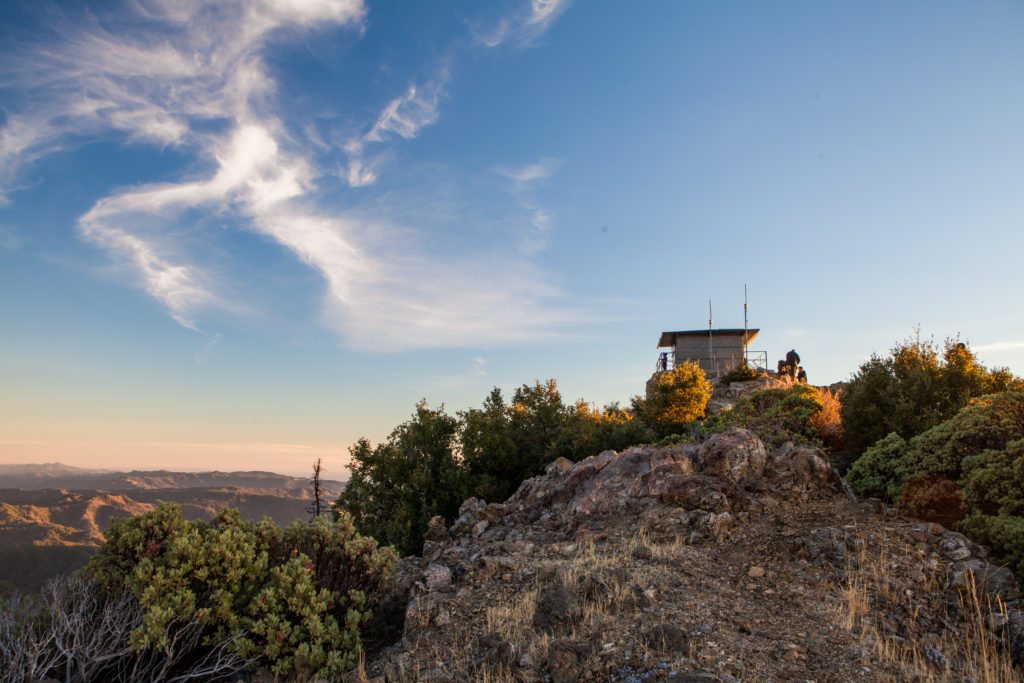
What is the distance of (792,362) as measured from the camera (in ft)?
148

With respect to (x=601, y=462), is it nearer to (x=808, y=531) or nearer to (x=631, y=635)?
(x=808, y=531)

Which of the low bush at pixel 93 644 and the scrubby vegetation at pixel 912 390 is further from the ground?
the scrubby vegetation at pixel 912 390

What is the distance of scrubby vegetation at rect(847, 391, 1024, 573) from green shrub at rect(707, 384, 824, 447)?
4.30 meters

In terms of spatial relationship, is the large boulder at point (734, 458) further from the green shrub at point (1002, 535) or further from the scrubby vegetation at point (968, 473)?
the green shrub at point (1002, 535)

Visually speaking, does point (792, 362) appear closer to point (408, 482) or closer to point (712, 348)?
point (712, 348)

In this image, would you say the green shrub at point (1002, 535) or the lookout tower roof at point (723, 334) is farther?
the lookout tower roof at point (723, 334)

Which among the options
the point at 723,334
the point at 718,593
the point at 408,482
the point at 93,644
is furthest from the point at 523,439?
the point at 723,334

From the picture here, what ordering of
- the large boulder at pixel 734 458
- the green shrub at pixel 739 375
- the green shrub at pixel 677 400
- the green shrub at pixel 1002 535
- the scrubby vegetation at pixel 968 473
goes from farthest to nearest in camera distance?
the green shrub at pixel 739 375 < the green shrub at pixel 677 400 < the large boulder at pixel 734 458 < the scrubby vegetation at pixel 968 473 < the green shrub at pixel 1002 535

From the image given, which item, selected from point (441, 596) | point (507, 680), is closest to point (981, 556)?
point (507, 680)

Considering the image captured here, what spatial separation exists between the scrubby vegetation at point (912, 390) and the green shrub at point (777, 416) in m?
1.73

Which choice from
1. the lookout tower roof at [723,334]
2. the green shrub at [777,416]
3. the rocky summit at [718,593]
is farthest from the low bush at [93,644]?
the lookout tower roof at [723,334]

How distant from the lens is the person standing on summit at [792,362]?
142ft

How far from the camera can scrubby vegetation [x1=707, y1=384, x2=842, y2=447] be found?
61.3ft

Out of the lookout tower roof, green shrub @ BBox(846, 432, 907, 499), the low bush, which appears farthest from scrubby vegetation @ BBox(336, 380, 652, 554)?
the lookout tower roof
